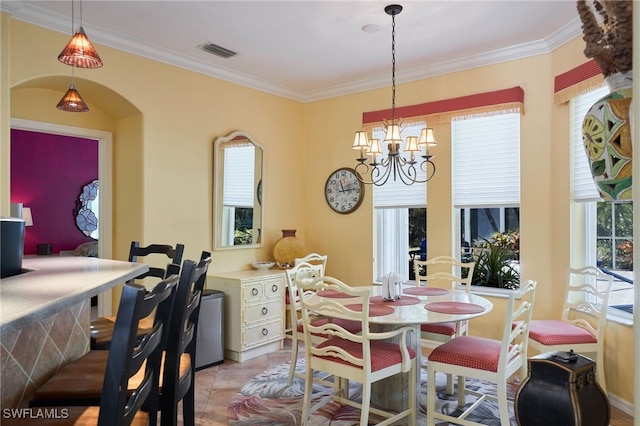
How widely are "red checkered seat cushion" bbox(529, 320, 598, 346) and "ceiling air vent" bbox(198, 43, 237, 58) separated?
3.54 meters

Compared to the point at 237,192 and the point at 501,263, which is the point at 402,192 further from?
the point at 237,192

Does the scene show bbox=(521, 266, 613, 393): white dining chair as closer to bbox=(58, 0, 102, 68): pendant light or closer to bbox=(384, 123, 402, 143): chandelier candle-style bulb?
bbox=(384, 123, 402, 143): chandelier candle-style bulb

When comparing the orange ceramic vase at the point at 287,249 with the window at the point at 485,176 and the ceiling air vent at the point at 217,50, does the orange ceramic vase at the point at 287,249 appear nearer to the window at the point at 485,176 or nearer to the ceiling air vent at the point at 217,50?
the window at the point at 485,176

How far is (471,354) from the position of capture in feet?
8.64

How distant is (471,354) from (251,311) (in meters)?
2.27

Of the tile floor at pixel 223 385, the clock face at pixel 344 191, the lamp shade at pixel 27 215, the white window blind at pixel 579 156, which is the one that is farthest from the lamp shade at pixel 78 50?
the lamp shade at pixel 27 215

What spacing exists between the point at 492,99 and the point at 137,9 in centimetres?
314

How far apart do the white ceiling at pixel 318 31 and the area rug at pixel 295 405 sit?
2896mm

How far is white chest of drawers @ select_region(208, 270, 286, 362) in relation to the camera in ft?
13.8

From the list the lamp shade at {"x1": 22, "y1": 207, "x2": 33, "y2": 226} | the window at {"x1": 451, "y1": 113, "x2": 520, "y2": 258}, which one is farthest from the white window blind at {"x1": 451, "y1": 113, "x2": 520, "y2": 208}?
the lamp shade at {"x1": 22, "y1": 207, "x2": 33, "y2": 226}

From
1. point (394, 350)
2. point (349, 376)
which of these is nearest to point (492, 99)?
point (394, 350)

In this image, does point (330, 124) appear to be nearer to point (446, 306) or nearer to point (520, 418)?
point (446, 306)

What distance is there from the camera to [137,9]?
331 centimetres

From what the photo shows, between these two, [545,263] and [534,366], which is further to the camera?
[545,263]
